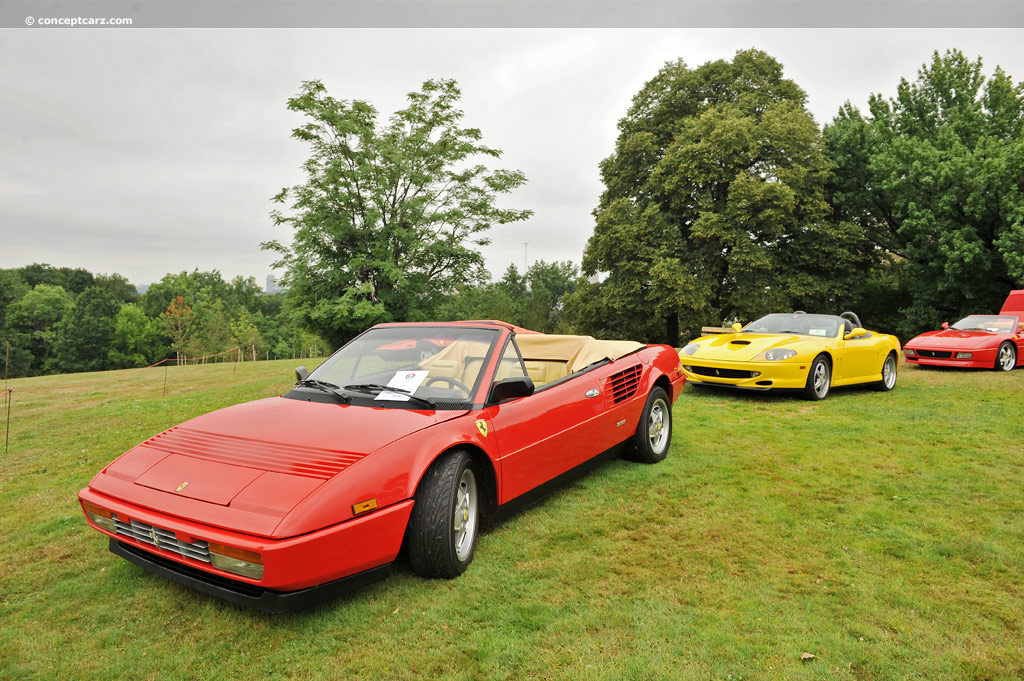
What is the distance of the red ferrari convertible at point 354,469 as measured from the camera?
2277 mm

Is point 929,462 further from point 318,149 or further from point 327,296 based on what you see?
point 318,149

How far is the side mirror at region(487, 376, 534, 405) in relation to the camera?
3.25 m

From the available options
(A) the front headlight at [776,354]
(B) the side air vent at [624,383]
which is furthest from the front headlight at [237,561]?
(A) the front headlight at [776,354]

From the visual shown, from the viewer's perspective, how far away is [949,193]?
20781 mm

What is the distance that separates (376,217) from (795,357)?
11.3 meters

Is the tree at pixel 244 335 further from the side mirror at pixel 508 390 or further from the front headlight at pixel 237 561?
the front headlight at pixel 237 561

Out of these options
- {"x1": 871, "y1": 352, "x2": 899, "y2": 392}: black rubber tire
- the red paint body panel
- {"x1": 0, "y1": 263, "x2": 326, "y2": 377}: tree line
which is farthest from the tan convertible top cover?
{"x1": 0, "y1": 263, "x2": 326, "y2": 377}: tree line

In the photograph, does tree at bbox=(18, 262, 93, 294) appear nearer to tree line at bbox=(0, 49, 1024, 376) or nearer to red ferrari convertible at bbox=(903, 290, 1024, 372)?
tree line at bbox=(0, 49, 1024, 376)

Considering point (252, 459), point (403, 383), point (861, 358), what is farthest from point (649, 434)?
point (861, 358)

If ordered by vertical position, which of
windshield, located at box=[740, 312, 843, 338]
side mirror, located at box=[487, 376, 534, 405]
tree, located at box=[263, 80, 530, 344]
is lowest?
side mirror, located at box=[487, 376, 534, 405]

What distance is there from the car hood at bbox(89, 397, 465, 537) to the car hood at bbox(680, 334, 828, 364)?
6.22 meters

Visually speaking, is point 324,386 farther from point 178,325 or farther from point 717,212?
point 178,325

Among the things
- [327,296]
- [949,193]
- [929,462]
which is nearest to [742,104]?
[949,193]

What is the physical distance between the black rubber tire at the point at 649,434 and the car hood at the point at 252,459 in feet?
7.60
